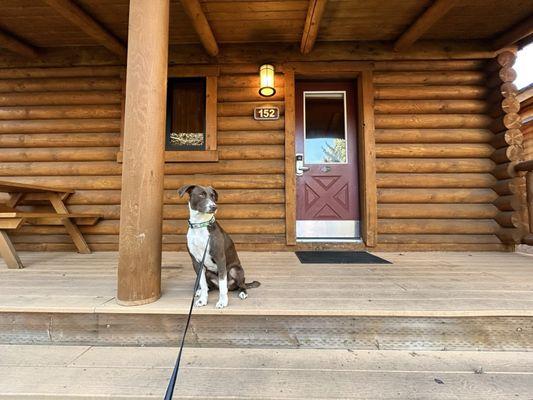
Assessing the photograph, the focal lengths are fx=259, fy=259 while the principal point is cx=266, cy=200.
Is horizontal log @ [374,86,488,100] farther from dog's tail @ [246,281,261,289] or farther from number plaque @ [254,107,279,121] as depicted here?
dog's tail @ [246,281,261,289]

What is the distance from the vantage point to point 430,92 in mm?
3443

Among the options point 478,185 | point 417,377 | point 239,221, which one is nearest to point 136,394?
point 417,377

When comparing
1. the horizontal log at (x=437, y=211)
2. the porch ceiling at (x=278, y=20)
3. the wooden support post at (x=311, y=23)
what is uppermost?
the porch ceiling at (x=278, y=20)

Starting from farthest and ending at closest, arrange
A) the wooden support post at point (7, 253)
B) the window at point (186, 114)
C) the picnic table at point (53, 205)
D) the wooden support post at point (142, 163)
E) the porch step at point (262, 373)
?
the window at point (186, 114) → the picnic table at point (53, 205) → the wooden support post at point (7, 253) → the wooden support post at point (142, 163) → the porch step at point (262, 373)

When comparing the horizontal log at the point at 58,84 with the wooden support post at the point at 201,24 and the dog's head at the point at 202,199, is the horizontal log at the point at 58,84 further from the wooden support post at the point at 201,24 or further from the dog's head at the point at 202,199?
the dog's head at the point at 202,199

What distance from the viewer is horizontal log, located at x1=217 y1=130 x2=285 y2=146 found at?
3.42 meters

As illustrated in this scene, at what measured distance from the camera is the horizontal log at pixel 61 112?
11.5 ft

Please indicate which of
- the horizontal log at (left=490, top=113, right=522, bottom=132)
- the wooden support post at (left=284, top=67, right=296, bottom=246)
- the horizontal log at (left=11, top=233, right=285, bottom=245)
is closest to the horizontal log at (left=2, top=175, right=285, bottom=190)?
the wooden support post at (left=284, top=67, right=296, bottom=246)

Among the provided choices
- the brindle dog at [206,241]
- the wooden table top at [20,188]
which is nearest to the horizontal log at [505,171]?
the brindle dog at [206,241]

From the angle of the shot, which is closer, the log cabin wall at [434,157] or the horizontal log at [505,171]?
the horizontal log at [505,171]

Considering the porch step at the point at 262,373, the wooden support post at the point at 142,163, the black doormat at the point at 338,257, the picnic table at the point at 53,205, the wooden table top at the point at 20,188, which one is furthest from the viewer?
the picnic table at the point at 53,205

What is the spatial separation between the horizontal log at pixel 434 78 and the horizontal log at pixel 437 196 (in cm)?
143

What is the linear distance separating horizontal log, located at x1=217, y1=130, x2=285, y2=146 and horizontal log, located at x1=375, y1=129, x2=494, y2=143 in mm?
1305

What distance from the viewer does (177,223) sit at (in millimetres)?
3383
